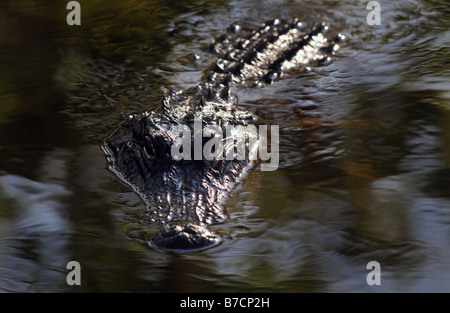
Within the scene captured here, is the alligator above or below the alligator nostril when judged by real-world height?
above

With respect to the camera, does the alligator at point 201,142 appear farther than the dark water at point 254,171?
Yes

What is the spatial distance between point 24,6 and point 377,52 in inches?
150

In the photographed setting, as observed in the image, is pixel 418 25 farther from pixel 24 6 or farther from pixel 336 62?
pixel 24 6

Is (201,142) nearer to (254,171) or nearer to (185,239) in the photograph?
(254,171)

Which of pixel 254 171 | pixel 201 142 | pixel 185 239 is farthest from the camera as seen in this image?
pixel 254 171

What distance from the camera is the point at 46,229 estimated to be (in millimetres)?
3238

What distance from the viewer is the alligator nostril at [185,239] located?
2850 millimetres

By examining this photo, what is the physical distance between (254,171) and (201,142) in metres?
0.39

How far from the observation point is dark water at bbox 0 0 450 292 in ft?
9.36

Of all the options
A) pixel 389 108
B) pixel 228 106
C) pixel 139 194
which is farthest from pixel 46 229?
pixel 389 108

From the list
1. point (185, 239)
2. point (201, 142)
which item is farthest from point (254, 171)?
point (185, 239)

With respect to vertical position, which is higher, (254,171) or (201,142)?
(201,142)

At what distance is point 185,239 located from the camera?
9.36ft

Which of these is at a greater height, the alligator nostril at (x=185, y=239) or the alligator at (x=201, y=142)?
the alligator at (x=201, y=142)
